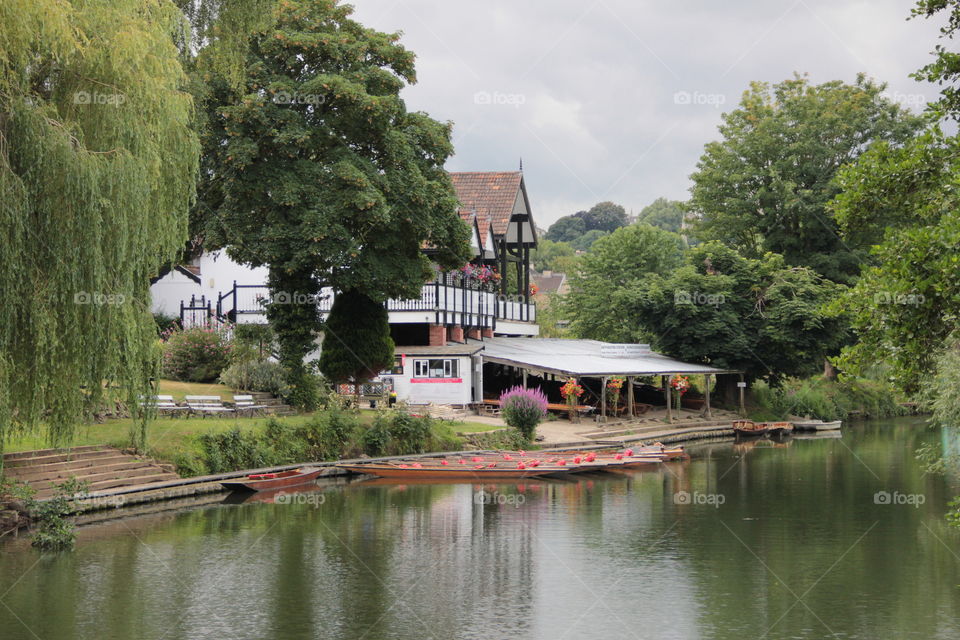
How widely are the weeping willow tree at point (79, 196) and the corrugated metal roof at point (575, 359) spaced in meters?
24.6

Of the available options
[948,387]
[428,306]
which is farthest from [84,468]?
[428,306]

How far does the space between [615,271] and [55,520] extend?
46.6m

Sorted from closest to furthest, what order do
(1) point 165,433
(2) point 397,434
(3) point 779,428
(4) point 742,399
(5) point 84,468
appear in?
(5) point 84,468 < (1) point 165,433 < (2) point 397,434 < (3) point 779,428 < (4) point 742,399

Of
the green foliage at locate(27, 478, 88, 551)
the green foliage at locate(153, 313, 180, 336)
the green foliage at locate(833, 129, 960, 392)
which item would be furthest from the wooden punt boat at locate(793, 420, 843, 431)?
the green foliage at locate(833, 129, 960, 392)

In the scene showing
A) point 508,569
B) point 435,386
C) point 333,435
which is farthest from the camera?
point 435,386

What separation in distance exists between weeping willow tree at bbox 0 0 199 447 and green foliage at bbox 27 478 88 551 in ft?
6.86

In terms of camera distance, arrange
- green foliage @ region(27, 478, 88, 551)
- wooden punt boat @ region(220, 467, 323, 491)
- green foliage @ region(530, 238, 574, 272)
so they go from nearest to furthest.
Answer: green foliage @ region(27, 478, 88, 551), wooden punt boat @ region(220, 467, 323, 491), green foliage @ region(530, 238, 574, 272)

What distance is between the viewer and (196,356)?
36.7 metres

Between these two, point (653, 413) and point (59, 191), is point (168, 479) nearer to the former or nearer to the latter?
point (59, 191)

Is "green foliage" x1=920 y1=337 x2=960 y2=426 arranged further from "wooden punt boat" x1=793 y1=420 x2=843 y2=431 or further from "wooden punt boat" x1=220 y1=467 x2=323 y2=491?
"wooden punt boat" x1=793 y1=420 x2=843 y2=431

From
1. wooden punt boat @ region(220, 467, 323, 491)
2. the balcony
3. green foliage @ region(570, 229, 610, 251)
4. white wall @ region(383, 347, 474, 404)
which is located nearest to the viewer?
wooden punt boat @ region(220, 467, 323, 491)

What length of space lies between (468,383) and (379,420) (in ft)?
34.6

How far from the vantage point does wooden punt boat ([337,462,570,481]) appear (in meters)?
30.7

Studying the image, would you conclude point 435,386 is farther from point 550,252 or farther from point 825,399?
point 550,252
